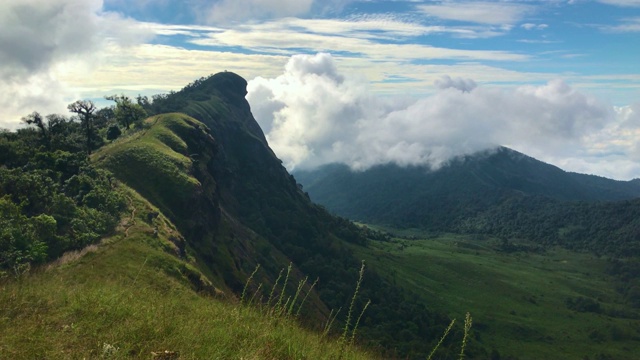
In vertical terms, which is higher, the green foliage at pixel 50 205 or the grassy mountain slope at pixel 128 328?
the grassy mountain slope at pixel 128 328

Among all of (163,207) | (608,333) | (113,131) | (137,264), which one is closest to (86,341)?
(137,264)

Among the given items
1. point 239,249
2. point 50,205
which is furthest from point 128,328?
point 239,249

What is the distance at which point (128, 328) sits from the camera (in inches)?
447

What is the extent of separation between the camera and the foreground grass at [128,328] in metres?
10.2

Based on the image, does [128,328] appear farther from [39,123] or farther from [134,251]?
[39,123]

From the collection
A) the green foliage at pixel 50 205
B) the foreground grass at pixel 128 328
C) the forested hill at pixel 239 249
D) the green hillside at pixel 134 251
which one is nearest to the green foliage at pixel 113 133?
the green hillside at pixel 134 251

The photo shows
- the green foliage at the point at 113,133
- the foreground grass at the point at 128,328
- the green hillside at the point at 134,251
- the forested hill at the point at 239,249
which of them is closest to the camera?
the foreground grass at the point at 128,328

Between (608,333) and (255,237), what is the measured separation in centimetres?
17035

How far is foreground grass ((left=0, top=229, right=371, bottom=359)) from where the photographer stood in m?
10.2

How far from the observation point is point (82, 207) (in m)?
64.1

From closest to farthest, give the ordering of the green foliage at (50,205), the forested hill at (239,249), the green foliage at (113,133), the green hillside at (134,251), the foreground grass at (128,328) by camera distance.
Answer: the foreground grass at (128,328), the green hillside at (134,251), the green foliage at (50,205), the forested hill at (239,249), the green foliage at (113,133)

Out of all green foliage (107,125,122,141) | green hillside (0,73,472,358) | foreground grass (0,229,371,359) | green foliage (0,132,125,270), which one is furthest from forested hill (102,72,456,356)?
green foliage (0,132,125,270)

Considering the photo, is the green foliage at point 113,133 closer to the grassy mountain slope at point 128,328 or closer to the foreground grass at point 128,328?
the grassy mountain slope at point 128,328

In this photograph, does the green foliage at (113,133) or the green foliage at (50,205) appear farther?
the green foliage at (113,133)
